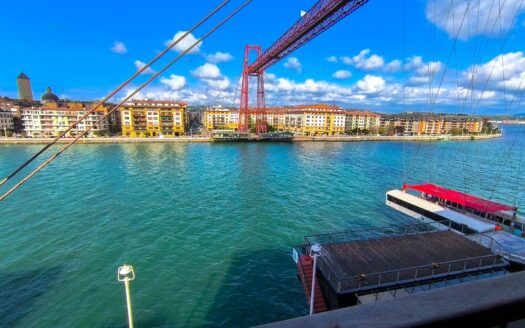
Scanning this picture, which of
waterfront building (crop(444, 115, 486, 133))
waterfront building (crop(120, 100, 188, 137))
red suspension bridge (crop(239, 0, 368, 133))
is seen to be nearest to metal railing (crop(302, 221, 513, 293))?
red suspension bridge (crop(239, 0, 368, 133))

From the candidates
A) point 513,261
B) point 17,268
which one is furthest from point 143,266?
point 513,261

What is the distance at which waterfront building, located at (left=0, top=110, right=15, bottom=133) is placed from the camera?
171ft

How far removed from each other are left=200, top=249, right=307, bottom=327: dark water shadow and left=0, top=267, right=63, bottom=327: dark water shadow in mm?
4519

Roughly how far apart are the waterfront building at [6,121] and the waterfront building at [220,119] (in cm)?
3914

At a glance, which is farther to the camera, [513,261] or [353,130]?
[353,130]

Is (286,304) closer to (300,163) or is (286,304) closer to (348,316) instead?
(348,316)

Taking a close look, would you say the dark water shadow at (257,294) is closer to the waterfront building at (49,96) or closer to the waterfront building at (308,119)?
the waterfront building at (308,119)

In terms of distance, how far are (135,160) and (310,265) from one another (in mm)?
26275

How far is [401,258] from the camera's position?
6.72m

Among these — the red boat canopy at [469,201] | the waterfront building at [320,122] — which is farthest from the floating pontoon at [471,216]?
the waterfront building at [320,122]

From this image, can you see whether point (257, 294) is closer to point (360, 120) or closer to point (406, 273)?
point (406, 273)

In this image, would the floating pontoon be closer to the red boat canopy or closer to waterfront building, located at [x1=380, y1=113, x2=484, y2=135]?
the red boat canopy

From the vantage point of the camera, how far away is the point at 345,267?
6344 millimetres

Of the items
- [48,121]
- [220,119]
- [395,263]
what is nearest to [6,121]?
[48,121]
